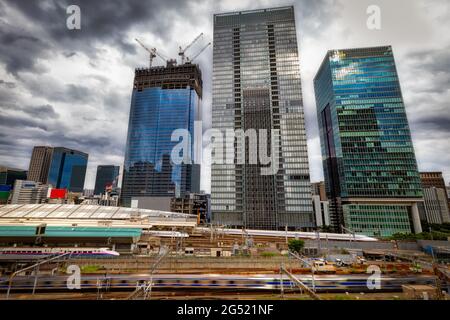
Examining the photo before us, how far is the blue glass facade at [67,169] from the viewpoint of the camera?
14538 cm

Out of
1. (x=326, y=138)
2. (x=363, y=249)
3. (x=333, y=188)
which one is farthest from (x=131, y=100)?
(x=363, y=249)

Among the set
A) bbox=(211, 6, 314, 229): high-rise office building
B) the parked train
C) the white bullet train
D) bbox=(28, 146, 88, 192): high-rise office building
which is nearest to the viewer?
the parked train

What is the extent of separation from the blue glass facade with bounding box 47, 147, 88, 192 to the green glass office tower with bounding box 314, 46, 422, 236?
175m

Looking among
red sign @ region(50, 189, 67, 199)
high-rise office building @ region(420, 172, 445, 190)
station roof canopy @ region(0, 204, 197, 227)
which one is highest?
high-rise office building @ region(420, 172, 445, 190)

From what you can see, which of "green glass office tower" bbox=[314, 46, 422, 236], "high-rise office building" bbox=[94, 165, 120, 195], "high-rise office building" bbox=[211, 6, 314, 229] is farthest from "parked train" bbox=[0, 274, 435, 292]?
"high-rise office building" bbox=[94, 165, 120, 195]

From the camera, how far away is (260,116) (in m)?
53.8

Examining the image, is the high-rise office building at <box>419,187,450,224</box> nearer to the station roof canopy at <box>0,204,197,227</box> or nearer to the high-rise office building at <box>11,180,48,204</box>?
the station roof canopy at <box>0,204,197,227</box>

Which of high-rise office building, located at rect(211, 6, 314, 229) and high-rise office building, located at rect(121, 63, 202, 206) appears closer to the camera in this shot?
high-rise office building, located at rect(211, 6, 314, 229)

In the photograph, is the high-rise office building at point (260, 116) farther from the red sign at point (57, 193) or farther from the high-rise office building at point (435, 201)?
the high-rise office building at point (435, 201)

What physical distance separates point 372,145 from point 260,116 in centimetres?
2875

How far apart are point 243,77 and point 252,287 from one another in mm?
54032

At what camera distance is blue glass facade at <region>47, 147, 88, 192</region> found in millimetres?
145375

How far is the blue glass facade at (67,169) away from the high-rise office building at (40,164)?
3.11 m

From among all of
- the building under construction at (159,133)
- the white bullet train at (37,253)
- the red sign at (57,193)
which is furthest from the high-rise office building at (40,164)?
the white bullet train at (37,253)
